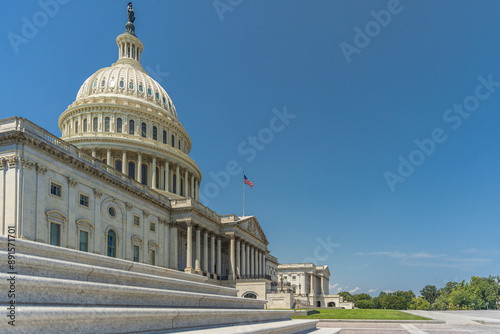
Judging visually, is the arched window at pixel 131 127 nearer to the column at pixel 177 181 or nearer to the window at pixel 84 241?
the column at pixel 177 181

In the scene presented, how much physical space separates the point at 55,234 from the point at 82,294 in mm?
30169

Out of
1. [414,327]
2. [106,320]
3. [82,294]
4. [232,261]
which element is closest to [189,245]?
[232,261]

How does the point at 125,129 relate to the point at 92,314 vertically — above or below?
above

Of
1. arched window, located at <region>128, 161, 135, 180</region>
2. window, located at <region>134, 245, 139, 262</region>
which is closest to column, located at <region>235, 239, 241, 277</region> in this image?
arched window, located at <region>128, 161, 135, 180</region>

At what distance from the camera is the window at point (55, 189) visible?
3681cm

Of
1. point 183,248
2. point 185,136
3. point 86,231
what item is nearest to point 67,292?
point 86,231

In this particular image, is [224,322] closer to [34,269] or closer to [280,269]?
[34,269]

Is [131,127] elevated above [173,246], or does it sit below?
above

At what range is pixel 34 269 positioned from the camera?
33.6ft

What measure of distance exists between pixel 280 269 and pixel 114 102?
94.1 meters

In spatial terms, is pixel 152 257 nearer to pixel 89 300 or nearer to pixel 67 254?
pixel 67 254

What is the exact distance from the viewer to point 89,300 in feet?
33.5

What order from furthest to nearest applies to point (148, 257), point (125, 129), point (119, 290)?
A: point (125, 129) → point (148, 257) → point (119, 290)

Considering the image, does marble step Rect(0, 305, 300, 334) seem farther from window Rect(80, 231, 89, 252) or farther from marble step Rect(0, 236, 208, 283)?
window Rect(80, 231, 89, 252)
